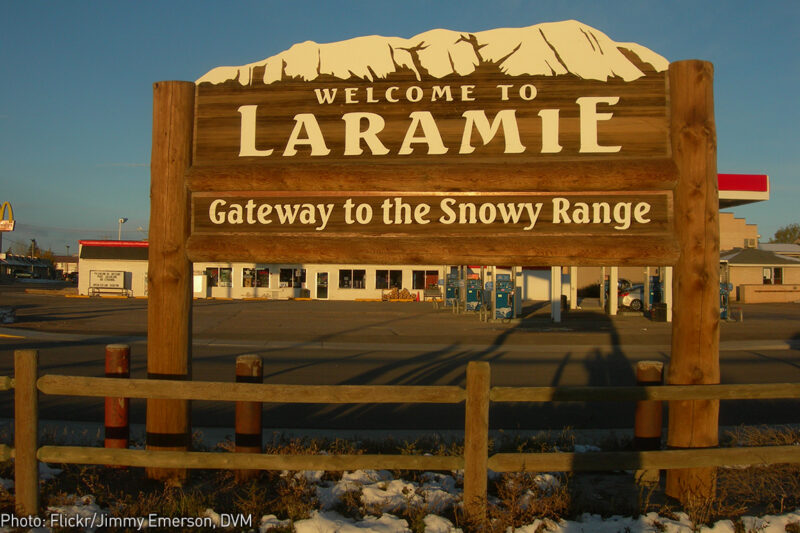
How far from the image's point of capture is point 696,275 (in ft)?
15.1

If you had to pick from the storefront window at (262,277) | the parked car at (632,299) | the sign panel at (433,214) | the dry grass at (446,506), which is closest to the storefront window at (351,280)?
the storefront window at (262,277)

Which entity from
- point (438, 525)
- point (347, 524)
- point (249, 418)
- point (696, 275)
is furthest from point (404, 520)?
point (696, 275)

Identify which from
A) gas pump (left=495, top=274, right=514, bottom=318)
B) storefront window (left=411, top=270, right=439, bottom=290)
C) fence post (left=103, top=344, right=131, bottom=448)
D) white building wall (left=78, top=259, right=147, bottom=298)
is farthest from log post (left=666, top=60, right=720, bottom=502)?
white building wall (left=78, top=259, right=147, bottom=298)

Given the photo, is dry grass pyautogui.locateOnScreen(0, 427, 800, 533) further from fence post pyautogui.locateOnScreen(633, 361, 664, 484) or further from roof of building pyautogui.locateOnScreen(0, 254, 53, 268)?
roof of building pyautogui.locateOnScreen(0, 254, 53, 268)

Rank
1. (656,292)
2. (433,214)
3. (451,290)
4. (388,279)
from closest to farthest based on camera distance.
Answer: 1. (433,214)
2. (656,292)
3. (451,290)
4. (388,279)

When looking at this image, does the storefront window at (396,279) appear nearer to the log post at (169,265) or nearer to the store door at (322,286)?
the store door at (322,286)

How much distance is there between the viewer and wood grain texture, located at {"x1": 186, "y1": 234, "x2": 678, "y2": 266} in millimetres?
4711

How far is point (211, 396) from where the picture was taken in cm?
418

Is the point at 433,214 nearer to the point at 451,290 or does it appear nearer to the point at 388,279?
the point at 451,290

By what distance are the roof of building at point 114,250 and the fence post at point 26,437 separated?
4143cm

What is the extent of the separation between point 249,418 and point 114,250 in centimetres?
4332

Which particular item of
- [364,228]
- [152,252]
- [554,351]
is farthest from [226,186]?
[554,351]

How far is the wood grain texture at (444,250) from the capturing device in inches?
185

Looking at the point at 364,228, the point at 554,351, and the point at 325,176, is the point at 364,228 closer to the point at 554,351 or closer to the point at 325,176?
the point at 325,176
